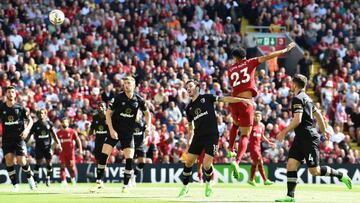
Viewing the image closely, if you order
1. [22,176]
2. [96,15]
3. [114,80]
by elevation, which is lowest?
[22,176]

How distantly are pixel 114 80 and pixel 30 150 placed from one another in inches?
200

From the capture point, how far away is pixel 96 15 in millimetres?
39719

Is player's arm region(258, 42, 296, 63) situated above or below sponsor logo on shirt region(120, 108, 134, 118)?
above

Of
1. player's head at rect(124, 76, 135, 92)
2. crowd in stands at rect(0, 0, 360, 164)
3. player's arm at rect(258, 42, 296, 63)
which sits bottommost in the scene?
player's head at rect(124, 76, 135, 92)

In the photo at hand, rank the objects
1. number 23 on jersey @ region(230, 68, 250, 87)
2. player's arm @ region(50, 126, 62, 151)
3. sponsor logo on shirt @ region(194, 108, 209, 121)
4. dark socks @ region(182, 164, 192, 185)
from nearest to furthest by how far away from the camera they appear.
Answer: sponsor logo on shirt @ region(194, 108, 209, 121) < dark socks @ region(182, 164, 192, 185) < number 23 on jersey @ region(230, 68, 250, 87) < player's arm @ region(50, 126, 62, 151)

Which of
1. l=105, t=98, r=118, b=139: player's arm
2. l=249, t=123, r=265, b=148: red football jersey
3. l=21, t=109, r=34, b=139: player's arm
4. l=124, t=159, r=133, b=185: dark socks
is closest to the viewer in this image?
l=105, t=98, r=118, b=139: player's arm

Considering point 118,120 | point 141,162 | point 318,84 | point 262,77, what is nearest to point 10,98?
point 118,120

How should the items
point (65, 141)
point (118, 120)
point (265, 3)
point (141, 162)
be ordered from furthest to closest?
point (265, 3) → point (65, 141) → point (141, 162) → point (118, 120)

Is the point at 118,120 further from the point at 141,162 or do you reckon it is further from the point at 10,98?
the point at 141,162

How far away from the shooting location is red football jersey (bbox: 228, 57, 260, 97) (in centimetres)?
2138

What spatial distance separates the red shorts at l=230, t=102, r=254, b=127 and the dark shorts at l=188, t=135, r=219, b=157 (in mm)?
1641

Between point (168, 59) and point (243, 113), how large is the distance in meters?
17.4

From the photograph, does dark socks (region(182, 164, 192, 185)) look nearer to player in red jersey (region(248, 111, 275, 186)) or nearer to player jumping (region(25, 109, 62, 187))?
player in red jersey (region(248, 111, 275, 186))

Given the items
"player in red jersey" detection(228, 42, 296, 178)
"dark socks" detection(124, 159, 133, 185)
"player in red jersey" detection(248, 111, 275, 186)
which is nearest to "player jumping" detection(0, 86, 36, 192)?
"dark socks" detection(124, 159, 133, 185)
